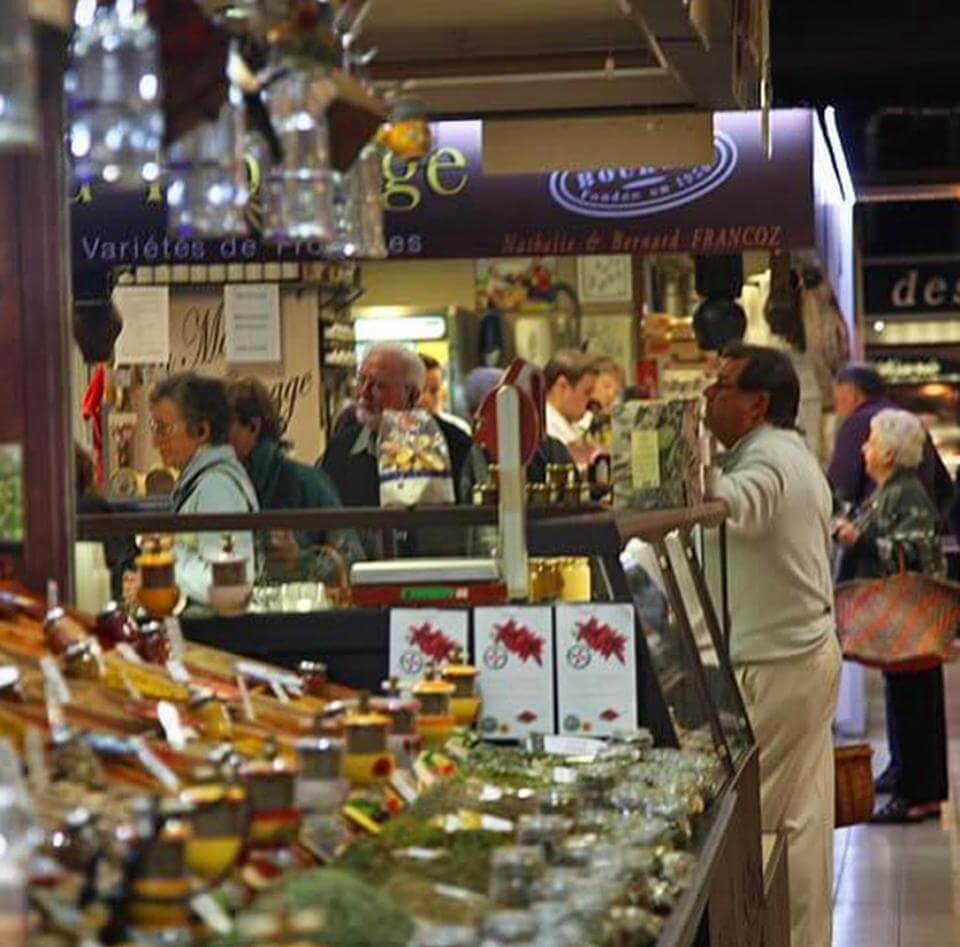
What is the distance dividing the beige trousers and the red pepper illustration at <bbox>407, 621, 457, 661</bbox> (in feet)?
7.99

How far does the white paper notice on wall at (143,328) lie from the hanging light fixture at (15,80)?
25.5 feet

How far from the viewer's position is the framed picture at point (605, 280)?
44.1ft

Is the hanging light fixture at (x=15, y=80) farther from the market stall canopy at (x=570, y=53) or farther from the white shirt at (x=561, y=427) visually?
the white shirt at (x=561, y=427)

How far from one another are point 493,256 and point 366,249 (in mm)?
6023

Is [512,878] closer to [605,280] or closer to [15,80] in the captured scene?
[15,80]

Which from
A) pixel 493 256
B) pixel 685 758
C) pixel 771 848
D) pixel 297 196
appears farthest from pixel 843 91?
pixel 297 196

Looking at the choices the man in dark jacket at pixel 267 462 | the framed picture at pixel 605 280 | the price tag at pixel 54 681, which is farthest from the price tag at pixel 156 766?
the framed picture at pixel 605 280

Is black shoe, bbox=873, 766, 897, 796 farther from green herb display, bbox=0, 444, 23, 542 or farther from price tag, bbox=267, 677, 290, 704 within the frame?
green herb display, bbox=0, 444, 23, 542

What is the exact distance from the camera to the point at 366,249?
3.61 m

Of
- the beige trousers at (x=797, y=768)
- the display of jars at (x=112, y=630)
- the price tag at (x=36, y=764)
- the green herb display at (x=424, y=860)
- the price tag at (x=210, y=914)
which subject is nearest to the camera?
the price tag at (x=210, y=914)

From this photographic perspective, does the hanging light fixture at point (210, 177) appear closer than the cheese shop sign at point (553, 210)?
Yes

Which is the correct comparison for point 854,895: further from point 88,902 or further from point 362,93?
point 88,902

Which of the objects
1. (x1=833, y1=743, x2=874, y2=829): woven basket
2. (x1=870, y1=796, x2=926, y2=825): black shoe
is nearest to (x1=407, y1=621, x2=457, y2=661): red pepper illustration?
(x1=833, y1=743, x2=874, y2=829): woven basket

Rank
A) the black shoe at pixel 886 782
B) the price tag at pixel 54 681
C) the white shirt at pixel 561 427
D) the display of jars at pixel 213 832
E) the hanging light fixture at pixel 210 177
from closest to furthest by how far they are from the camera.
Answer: the display of jars at pixel 213 832, the hanging light fixture at pixel 210 177, the price tag at pixel 54 681, the white shirt at pixel 561 427, the black shoe at pixel 886 782
